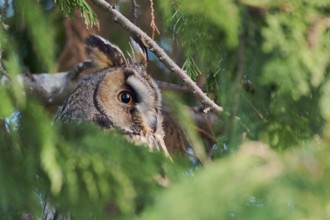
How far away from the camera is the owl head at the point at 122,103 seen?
113 inches

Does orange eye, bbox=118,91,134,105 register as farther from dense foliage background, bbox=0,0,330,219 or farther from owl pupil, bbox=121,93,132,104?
dense foliage background, bbox=0,0,330,219

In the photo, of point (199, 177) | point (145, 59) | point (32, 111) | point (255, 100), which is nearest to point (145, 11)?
point (145, 59)

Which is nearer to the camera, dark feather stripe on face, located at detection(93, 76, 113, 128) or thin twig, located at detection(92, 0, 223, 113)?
thin twig, located at detection(92, 0, 223, 113)

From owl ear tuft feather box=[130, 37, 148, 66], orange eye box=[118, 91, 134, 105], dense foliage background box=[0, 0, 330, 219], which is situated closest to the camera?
dense foliage background box=[0, 0, 330, 219]

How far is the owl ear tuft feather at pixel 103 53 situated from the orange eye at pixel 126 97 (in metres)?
0.14

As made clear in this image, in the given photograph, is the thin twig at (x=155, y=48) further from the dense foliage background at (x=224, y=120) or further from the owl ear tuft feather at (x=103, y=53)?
the owl ear tuft feather at (x=103, y=53)

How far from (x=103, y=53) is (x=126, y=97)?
291 millimetres

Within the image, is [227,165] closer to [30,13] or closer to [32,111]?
[32,111]

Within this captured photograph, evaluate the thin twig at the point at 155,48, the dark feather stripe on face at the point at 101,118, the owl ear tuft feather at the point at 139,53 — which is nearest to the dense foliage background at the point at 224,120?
the thin twig at the point at 155,48

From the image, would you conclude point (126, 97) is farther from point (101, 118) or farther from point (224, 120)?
point (224, 120)

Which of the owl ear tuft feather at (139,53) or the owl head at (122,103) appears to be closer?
the owl head at (122,103)

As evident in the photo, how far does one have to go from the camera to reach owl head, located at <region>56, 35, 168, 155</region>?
113 inches

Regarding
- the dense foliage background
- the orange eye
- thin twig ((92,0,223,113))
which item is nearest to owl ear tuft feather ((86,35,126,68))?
the orange eye

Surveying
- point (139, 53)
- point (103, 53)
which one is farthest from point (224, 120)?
point (103, 53)
